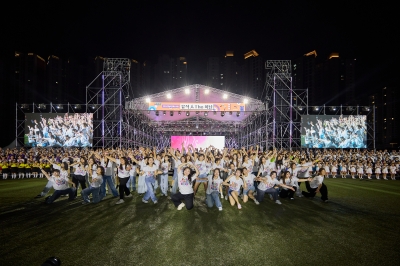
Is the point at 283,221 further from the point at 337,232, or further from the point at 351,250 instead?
the point at 351,250

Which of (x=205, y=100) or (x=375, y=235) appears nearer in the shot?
(x=375, y=235)

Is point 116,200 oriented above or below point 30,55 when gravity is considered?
below

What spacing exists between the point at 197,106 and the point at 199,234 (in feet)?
59.5

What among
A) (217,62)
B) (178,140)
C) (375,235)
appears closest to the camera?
(375,235)

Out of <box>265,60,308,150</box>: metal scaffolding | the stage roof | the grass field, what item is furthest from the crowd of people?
<box>265,60,308,150</box>: metal scaffolding

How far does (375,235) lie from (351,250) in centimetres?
132

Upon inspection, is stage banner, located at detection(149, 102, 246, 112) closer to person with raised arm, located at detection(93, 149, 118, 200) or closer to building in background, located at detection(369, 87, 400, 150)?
person with raised arm, located at detection(93, 149, 118, 200)

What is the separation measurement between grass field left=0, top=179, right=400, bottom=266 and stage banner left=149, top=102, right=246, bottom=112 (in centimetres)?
1520

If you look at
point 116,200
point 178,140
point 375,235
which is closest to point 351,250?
point 375,235

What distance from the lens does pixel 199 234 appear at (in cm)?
534

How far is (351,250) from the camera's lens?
15.1 ft

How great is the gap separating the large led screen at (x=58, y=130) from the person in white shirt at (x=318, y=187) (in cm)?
2192

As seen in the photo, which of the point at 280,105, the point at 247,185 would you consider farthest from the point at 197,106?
the point at 247,185

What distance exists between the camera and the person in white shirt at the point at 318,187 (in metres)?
8.98
